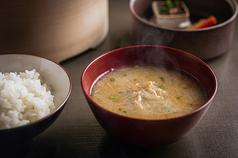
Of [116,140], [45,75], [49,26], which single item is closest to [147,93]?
[116,140]

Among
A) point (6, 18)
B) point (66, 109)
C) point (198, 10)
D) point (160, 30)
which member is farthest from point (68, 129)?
point (198, 10)

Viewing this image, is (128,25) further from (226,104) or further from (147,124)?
(147,124)

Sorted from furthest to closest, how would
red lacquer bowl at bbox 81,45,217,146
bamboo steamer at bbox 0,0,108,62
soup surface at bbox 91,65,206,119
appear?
bamboo steamer at bbox 0,0,108,62, soup surface at bbox 91,65,206,119, red lacquer bowl at bbox 81,45,217,146

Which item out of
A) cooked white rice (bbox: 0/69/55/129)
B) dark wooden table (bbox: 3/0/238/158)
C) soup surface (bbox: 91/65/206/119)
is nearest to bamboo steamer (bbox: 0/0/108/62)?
dark wooden table (bbox: 3/0/238/158)

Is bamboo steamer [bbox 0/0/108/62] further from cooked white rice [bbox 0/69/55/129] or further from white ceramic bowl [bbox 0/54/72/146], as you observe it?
cooked white rice [bbox 0/69/55/129]

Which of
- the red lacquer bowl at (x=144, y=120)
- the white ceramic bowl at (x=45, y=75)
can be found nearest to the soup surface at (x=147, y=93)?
the red lacquer bowl at (x=144, y=120)
